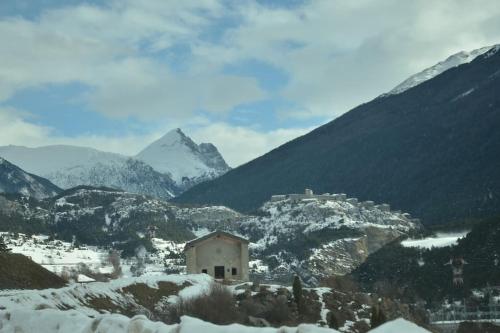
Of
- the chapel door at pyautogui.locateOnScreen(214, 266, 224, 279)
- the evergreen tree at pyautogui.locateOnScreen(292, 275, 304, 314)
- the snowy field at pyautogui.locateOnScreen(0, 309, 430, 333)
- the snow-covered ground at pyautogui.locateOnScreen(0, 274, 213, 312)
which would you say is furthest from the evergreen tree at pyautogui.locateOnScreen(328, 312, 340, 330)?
the snowy field at pyautogui.locateOnScreen(0, 309, 430, 333)

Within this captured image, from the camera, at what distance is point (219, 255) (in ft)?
298

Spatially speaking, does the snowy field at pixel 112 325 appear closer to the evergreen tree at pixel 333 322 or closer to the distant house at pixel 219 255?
the evergreen tree at pixel 333 322

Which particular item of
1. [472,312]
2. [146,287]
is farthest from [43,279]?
[472,312]

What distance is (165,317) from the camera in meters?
47.1

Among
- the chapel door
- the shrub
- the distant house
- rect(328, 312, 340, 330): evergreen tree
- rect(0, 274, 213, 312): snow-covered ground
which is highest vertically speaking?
the distant house

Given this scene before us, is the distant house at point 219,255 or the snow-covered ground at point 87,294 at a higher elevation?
the distant house at point 219,255

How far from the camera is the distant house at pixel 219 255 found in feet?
296

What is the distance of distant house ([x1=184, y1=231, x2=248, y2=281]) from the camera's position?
90.1 meters

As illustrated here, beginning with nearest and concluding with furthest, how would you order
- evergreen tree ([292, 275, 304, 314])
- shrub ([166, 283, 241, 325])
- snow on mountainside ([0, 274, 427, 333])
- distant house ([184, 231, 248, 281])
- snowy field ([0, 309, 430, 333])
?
snowy field ([0, 309, 430, 333]), snow on mountainside ([0, 274, 427, 333]), shrub ([166, 283, 241, 325]), evergreen tree ([292, 275, 304, 314]), distant house ([184, 231, 248, 281])

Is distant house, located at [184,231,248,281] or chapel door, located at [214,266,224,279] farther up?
distant house, located at [184,231,248,281]

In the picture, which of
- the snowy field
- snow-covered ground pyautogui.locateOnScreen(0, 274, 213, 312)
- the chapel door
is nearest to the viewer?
the snowy field

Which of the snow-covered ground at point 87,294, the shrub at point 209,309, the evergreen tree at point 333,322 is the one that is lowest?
the evergreen tree at point 333,322

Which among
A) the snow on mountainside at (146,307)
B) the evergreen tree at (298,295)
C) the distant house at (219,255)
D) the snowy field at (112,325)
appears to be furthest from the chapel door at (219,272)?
the snowy field at (112,325)

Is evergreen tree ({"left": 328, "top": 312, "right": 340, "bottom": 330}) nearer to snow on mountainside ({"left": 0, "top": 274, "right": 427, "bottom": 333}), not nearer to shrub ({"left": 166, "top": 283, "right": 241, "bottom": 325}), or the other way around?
snow on mountainside ({"left": 0, "top": 274, "right": 427, "bottom": 333})
